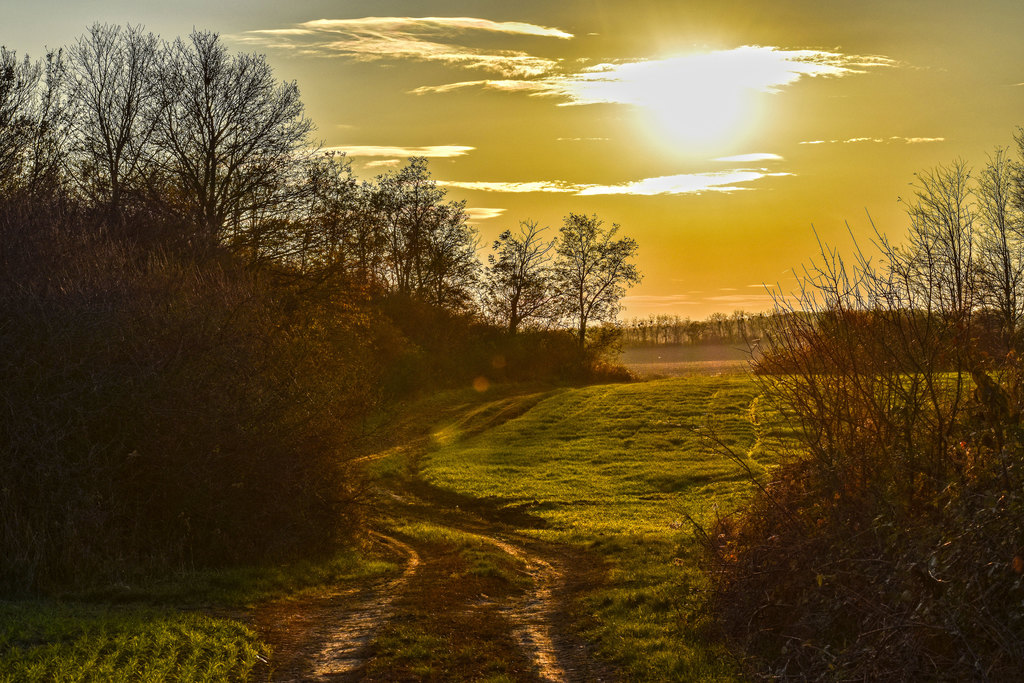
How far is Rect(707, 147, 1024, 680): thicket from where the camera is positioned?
29.6ft

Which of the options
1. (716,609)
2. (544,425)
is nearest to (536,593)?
(716,609)

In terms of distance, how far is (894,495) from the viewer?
445 inches

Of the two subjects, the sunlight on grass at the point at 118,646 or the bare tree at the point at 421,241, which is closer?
the sunlight on grass at the point at 118,646

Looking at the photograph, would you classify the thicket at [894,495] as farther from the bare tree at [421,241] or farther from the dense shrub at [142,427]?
the bare tree at [421,241]

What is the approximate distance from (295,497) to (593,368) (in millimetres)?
58441

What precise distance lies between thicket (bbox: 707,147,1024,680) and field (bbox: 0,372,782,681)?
3.38 ft

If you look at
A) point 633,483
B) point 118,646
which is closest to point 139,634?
point 118,646

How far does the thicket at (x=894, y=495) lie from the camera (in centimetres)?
902

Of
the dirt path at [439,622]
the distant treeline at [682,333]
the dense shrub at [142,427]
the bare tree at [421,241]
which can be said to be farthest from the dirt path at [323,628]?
the distant treeline at [682,333]

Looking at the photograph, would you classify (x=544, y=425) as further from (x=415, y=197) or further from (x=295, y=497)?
(x=415, y=197)

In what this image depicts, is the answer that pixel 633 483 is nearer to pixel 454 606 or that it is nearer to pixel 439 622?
pixel 454 606

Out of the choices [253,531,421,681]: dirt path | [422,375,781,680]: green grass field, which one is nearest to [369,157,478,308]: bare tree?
[422,375,781,680]: green grass field

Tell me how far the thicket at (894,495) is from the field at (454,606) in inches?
40.5

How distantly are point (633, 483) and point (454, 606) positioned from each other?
18.1m
